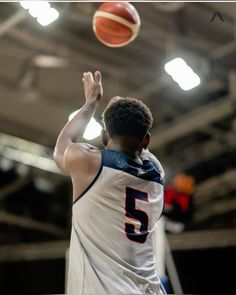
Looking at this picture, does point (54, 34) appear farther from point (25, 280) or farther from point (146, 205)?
point (25, 280)

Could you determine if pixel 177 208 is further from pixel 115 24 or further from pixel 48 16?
pixel 115 24

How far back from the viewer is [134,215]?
2277mm

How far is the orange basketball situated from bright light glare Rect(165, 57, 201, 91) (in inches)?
80.9

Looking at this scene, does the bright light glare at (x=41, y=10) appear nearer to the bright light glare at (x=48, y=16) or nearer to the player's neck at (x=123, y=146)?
the bright light glare at (x=48, y=16)

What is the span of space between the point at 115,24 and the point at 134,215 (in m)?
2.06

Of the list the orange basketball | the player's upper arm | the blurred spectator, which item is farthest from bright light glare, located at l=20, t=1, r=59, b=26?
the player's upper arm

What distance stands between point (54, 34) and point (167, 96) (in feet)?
7.32

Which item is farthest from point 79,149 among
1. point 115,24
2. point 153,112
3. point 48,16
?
point 153,112

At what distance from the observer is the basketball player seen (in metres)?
2.16

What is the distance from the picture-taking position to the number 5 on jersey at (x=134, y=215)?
2.24 meters

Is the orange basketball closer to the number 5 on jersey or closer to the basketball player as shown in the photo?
the basketball player

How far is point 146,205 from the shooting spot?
7.64 ft

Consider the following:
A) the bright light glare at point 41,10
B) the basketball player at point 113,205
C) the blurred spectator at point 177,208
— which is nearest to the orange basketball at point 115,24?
the bright light glare at point 41,10

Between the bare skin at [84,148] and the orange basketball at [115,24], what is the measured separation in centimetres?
154
